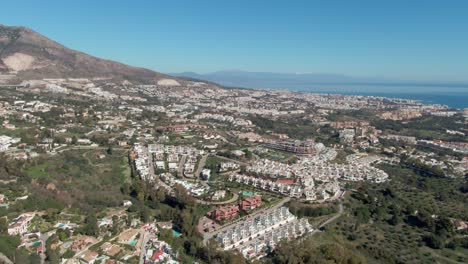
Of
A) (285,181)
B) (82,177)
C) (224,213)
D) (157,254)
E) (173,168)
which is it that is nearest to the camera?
(157,254)

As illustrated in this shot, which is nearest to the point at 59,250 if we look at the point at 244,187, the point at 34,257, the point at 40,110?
the point at 34,257

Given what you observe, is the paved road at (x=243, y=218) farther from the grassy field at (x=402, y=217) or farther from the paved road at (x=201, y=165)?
the paved road at (x=201, y=165)

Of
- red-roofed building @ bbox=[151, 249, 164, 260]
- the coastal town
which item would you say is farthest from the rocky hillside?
red-roofed building @ bbox=[151, 249, 164, 260]

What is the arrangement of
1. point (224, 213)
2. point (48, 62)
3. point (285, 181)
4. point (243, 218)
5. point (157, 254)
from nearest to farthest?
1. point (157, 254)
2. point (224, 213)
3. point (243, 218)
4. point (285, 181)
5. point (48, 62)

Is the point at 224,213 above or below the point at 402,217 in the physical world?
above

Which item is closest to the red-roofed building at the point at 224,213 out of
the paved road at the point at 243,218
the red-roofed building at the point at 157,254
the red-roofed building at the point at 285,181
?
the paved road at the point at 243,218

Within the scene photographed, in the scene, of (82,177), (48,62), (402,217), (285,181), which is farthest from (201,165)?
(48,62)

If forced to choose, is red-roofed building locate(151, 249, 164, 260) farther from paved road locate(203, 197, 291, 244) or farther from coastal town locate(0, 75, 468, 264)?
paved road locate(203, 197, 291, 244)

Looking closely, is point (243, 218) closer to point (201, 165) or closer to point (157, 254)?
point (157, 254)

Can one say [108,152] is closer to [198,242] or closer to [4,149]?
[4,149]
